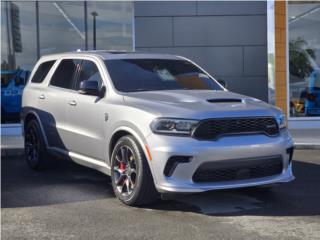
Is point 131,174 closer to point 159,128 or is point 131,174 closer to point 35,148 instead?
point 159,128

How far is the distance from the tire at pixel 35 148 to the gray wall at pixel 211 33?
508 cm

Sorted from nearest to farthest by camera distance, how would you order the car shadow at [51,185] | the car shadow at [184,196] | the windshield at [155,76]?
1. the car shadow at [184,196]
2. the car shadow at [51,185]
3. the windshield at [155,76]

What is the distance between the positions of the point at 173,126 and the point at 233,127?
626 millimetres

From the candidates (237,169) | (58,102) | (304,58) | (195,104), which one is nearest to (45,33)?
(58,102)

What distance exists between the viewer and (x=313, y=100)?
13.5 meters

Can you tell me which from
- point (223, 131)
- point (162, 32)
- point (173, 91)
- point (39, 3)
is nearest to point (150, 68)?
point (173, 91)

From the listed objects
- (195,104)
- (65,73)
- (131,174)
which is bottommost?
(131,174)

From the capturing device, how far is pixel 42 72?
8.51 meters

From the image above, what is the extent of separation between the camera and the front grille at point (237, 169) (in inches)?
223

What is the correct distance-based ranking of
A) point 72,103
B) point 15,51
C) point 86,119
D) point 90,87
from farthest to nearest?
point 15,51 < point 72,103 < point 86,119 < point 90,87

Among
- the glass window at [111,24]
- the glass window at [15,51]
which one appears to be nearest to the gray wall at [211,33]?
the glass window at [111,24]

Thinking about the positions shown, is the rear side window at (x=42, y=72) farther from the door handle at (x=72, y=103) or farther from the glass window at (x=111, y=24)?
the glass window at (x=111, y=24)

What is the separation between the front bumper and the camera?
18.3ft

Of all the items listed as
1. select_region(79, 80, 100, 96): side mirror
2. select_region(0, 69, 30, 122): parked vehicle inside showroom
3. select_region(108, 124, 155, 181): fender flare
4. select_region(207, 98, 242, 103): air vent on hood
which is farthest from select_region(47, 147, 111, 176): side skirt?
select_region(0, 69, 30, 122): parked vehicle inside showroom
